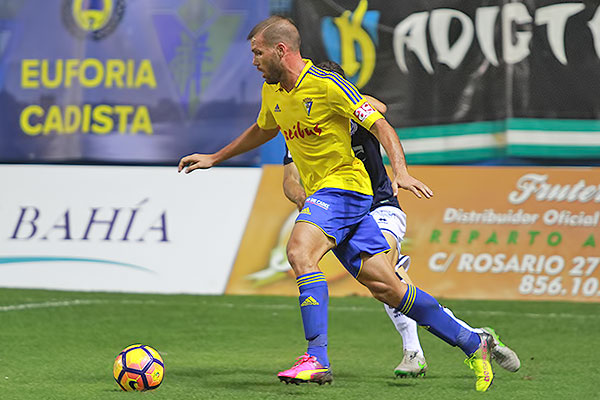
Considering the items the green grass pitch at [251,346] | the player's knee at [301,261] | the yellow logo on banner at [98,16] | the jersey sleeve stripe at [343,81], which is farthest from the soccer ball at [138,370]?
the yellow logo on banner at [98,16]

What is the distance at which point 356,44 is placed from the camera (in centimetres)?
1270

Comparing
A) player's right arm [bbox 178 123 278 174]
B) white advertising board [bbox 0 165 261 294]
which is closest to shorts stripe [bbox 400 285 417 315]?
player's right arm [bbox 178 123 278 174]

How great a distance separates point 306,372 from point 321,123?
1387 millimetres

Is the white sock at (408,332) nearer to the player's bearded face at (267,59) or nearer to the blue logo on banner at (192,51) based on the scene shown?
the player's bearded face at (267,59)

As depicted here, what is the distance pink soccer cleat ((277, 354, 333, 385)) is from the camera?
5.36 meters

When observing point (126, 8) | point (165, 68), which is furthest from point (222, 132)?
point (126, 8)

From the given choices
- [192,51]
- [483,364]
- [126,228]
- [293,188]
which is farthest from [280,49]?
[192,51]

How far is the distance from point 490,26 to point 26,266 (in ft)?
21.1

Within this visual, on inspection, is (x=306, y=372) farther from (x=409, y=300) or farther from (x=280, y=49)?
(x=280, y=49)

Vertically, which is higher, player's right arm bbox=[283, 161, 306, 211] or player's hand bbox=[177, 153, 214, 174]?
player's right arm bbox=[283, 161, 306, 211]

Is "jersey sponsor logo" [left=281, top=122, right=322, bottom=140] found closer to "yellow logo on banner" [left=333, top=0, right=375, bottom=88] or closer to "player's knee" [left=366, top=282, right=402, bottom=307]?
"player's knee" [left=366, top=282, right=402, bottom=307]

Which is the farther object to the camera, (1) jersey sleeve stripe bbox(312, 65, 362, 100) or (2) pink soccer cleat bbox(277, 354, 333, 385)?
(1) jersey sleeve stripe bbox(312, 65, 362, 100)

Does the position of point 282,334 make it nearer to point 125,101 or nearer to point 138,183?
point 138,183

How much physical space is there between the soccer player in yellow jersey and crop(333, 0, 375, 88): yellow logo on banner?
7.02 metres
